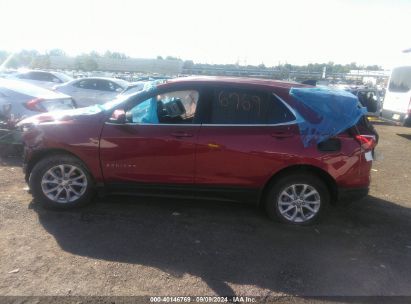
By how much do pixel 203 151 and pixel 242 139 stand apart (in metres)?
0.47

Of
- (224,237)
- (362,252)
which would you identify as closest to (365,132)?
(362,252)

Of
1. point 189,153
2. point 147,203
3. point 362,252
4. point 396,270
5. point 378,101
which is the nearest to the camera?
point 396,270

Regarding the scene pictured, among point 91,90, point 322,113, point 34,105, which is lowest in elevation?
point 91,90

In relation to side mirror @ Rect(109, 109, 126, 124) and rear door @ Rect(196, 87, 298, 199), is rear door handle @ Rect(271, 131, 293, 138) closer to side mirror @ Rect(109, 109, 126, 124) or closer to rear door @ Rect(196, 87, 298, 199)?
rear door @ Rect(196, 87, 298, 199)

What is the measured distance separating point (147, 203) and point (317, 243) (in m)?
2.23

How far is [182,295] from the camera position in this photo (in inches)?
127

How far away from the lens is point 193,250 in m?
3.98

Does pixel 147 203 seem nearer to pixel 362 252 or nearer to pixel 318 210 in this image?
pixel 318 210

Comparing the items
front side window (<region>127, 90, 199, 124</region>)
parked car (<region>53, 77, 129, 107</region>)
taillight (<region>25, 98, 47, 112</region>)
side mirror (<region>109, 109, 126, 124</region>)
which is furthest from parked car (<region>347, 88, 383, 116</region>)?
side mirror (<region>109, 109, 126, 124</region>)

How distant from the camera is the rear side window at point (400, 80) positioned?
1322 centimetres

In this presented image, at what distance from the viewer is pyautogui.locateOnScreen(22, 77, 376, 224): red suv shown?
4484 mm

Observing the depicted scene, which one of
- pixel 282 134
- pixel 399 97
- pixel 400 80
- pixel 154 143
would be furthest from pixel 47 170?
pixel 400 80

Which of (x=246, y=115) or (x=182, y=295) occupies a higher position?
(x=246, y=115)

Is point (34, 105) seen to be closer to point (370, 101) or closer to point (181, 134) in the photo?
point (181, 134)
